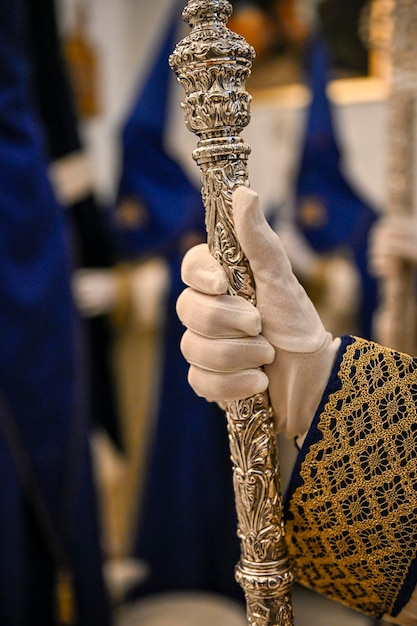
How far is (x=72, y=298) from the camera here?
4.59 ft

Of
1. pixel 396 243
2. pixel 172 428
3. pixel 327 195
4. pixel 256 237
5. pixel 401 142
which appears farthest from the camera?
pixel 327 195

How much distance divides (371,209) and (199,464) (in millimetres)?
807

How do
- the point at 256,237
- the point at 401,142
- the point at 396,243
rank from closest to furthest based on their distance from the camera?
1. the point at 256,237
2. the point at 401,142
3. the point at 396,243

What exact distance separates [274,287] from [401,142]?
2.56 feet

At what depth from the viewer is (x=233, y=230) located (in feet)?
2.03

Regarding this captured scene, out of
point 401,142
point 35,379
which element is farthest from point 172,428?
point 401,142

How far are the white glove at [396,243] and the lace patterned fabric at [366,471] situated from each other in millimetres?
789

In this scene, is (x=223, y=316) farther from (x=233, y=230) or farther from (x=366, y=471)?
(x=366, y=471)

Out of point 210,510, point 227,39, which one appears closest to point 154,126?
point 210,510

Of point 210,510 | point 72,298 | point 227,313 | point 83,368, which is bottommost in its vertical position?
point 210,510

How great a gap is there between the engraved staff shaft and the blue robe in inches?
28.3

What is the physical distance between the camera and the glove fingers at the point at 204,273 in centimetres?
62

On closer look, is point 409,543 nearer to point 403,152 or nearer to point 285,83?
point 403,152

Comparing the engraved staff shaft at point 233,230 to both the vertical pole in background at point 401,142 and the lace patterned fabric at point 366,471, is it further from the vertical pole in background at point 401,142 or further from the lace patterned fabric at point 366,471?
the vertical pole in background at point 401,142
